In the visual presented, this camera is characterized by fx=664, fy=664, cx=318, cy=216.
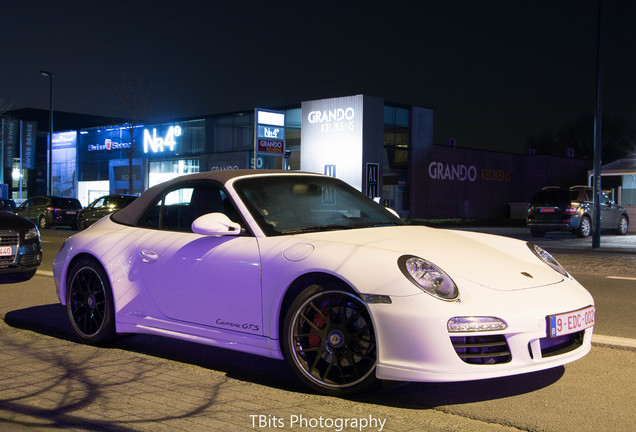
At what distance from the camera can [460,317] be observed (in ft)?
11.9

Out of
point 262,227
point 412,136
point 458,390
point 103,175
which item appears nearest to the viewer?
point 458,390

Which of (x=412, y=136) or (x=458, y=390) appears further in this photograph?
(x=412, y=136)

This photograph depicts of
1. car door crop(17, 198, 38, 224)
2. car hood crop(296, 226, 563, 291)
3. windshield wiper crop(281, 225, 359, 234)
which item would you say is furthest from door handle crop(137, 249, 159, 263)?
car door crop(17, 198, 38, 224)

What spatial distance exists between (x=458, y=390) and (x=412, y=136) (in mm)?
42302

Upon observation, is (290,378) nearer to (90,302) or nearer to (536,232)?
(90,302)

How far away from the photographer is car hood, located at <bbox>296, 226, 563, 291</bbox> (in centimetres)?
396

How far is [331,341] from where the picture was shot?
13.1 ft

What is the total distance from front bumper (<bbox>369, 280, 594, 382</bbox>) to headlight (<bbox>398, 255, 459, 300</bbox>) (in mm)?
66

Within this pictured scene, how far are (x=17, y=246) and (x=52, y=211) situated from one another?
21585mm

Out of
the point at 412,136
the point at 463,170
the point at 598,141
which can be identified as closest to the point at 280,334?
the point at 598,141

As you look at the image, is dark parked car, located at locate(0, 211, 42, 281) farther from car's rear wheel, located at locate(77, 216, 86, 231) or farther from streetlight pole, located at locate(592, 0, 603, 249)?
car's rear wheel, located at locate(77, 216, 86, 231)

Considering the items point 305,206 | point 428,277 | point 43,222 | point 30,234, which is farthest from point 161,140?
point 428,277

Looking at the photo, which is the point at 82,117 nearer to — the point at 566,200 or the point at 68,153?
the point at 68,153

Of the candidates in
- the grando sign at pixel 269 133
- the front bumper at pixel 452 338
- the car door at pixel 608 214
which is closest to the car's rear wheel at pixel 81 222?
the grando sign at pixel 269 133
